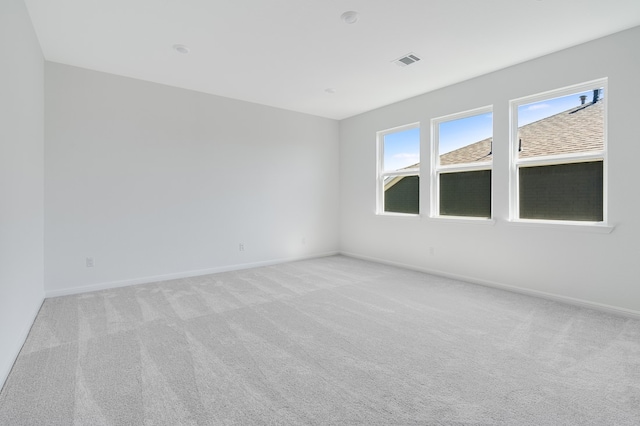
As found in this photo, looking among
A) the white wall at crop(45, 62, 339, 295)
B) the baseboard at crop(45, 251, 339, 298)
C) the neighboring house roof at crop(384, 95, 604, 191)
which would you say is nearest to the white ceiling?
→ the white wall at crop(45, 62, 339, 295)

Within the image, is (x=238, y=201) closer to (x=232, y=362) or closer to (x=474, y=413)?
(x=232, y=362)

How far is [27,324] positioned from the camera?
2.55 metres

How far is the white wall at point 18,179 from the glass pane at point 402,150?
4.60 meters

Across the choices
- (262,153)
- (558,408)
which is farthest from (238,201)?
(558,408)

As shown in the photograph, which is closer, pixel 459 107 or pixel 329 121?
pixel 459 107

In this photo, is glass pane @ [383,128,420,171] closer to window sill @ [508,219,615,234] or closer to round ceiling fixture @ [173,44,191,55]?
window sill @ [508,219,615,234]

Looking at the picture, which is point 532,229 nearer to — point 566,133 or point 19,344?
point 566,133

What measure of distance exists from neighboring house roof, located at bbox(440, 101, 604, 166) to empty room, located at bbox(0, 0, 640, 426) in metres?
0.02

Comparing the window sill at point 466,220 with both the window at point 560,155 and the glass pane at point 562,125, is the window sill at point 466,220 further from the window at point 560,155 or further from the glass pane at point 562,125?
the glass pane at point 562,125

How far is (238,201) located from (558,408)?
431 cm

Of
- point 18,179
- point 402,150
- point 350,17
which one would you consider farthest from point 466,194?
point 18,179

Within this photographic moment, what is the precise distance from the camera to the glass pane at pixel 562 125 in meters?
3.13

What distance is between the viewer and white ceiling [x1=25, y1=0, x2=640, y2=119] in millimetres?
2488

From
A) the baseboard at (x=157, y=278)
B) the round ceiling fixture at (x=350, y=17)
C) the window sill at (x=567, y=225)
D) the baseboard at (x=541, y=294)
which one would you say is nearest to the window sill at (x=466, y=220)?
the window sill at (x=567, y=225)
